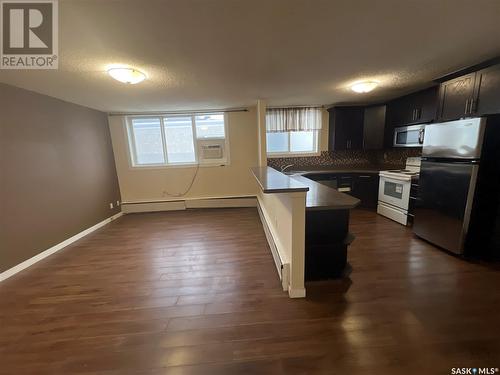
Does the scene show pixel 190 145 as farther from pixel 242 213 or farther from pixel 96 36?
pixel 96 36

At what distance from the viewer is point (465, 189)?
223cm

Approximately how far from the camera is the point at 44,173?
2.86 metres

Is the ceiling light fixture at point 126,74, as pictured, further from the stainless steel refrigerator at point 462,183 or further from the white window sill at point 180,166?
the stainless steel refrigerator at point 462,183

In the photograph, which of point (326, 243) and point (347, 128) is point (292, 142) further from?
point (326, 243)

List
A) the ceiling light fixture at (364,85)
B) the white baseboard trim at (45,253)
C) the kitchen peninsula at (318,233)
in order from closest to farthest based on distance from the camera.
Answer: the kitchen peninsula at (318,233) → the white baseboard trim at (45,253) → the ceiling light fixture at (364,85)

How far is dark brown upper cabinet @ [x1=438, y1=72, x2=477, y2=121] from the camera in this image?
2.34m

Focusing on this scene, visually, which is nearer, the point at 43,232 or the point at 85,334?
the point at 85,334

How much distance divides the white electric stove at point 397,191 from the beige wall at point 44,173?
5.57 m

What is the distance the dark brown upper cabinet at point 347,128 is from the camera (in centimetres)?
436

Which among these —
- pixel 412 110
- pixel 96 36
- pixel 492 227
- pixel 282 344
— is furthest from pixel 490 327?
pixel 96 36

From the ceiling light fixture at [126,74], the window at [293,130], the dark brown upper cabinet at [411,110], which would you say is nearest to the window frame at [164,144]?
the window at [293,130]

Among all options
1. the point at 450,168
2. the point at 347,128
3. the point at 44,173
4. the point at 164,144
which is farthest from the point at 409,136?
the point at 44,173

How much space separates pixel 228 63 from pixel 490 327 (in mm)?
3175

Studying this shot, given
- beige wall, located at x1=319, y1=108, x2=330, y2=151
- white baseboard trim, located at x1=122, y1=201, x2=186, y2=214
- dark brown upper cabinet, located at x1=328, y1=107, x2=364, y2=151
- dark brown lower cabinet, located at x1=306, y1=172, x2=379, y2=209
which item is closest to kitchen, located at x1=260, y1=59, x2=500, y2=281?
dark brown lower cabinet, located at x1=306, y1=172, x2=379, y2=209
